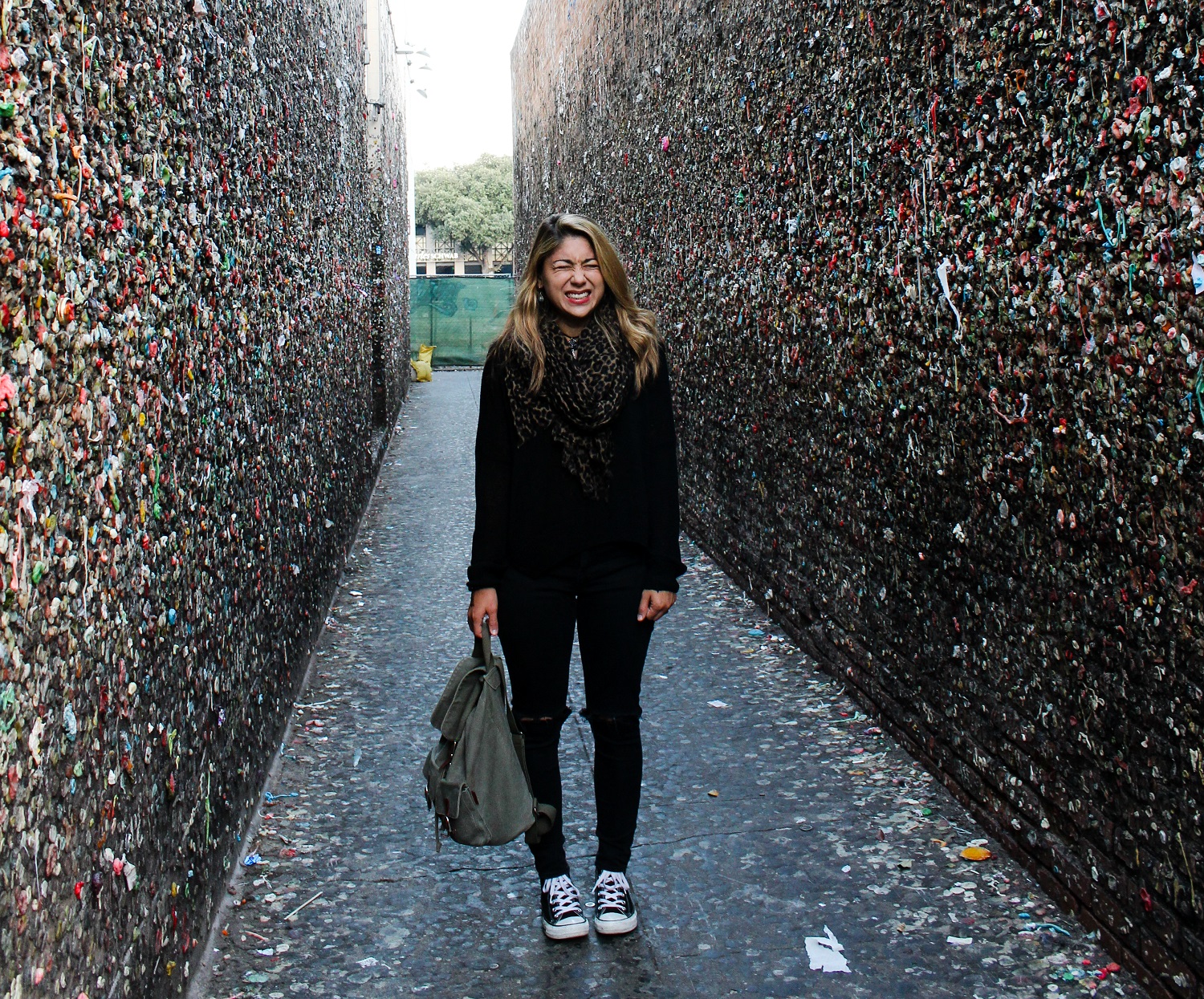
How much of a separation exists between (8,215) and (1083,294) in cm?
241

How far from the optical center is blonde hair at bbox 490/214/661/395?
307 centimetres

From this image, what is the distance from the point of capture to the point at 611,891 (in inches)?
124

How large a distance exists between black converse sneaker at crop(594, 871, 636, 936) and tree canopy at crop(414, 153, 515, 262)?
242 feet

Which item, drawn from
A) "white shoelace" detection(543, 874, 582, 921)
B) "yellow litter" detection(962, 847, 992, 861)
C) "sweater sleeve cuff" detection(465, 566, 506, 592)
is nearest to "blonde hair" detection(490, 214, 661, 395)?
"sweater sleeve cuff" detection(465, 566, 506, 592)

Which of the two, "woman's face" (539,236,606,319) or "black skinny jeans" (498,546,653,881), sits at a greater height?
"woman's face" (539,236,606,319)

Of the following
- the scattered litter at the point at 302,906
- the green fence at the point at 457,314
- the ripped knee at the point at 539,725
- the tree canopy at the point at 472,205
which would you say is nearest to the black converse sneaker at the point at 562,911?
the ripped knee at the point at 539,725

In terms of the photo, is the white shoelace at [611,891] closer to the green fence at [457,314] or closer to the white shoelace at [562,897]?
the white shoelace at [562,897]

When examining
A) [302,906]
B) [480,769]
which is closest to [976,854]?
[480,769]

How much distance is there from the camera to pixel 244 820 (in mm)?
3639

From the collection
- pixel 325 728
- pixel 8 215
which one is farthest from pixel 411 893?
pixel 8 215

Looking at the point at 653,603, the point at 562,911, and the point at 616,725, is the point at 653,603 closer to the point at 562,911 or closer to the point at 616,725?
the point at 616,725

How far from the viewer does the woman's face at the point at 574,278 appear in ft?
10.2

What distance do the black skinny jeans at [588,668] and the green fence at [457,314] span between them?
22.4 m

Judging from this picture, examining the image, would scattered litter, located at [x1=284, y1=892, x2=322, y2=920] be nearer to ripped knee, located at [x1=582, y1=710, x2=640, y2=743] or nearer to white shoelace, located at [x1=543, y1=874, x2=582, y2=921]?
white shoelace, located at [x1=543, y1=874, x2=582, y2=921]
